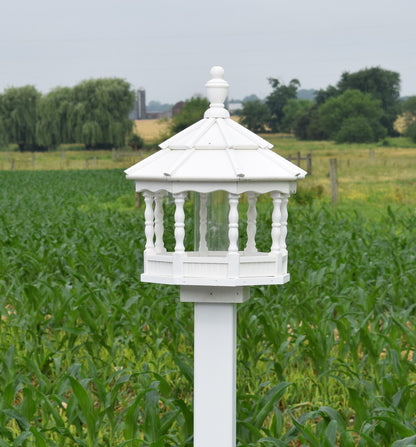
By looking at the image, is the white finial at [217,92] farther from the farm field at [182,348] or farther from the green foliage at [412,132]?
the green foliage at [412,132]

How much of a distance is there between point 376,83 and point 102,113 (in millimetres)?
39777

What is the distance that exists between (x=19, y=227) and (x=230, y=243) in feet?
37.4

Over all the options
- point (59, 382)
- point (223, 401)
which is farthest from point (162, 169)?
point (59, 382)

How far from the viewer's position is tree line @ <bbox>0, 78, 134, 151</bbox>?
243 ft

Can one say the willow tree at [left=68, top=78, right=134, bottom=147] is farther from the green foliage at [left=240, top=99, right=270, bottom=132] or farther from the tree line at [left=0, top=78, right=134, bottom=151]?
the green foliage at [left=240, top=99, right=270, bottom=132]

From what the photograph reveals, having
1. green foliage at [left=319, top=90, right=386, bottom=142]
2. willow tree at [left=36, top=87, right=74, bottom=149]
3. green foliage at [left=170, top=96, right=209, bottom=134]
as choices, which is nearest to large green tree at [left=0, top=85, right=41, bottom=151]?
willow tree at [left=36, top=87, right=74, bottom=149]

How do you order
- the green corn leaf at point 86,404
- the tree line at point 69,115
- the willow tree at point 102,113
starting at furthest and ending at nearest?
the tree line at point 69,115, the willow tree at point 102,113, the green corn leaf at point 86,404

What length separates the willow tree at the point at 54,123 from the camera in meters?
75.7

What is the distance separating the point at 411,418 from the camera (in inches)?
193

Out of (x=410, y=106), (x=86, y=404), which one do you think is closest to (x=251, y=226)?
(x=86, y=404)

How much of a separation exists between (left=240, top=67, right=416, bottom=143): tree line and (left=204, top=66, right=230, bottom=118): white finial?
77890 mm

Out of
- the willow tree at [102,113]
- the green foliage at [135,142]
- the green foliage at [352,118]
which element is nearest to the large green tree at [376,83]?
the green foliage at [352,118]

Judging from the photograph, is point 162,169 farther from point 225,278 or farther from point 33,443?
point 33,443

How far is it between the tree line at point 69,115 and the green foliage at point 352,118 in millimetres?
22388
